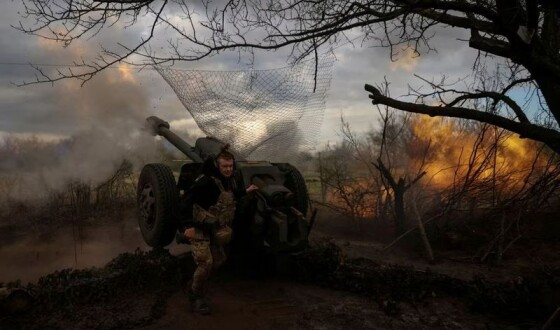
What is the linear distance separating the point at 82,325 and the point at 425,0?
15.3 ft

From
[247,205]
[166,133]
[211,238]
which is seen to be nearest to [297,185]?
[247,205]

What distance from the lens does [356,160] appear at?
13.1 meters

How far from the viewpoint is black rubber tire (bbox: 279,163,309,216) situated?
23.1 feet

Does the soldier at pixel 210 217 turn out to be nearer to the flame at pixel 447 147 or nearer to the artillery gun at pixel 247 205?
the artillery gun at pixel 247 205

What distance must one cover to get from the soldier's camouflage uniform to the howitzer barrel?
218cm

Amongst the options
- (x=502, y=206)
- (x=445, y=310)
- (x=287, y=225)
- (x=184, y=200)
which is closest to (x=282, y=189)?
(x=287, y=225)

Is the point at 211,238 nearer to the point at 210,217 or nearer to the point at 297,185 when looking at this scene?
the point at 210,217

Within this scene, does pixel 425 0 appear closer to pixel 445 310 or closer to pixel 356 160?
pixel 445 310

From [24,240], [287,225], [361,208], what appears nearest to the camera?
[287,225]

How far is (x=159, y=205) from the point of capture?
6504mm

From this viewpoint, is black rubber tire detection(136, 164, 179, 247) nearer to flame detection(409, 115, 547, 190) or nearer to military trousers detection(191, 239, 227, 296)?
military trousers detection(191, 239, 227, 296)

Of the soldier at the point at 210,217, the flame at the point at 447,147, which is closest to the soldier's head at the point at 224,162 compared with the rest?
the soldier at the point at 210,217

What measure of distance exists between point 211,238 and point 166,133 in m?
3.61

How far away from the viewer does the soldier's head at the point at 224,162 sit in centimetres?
546
